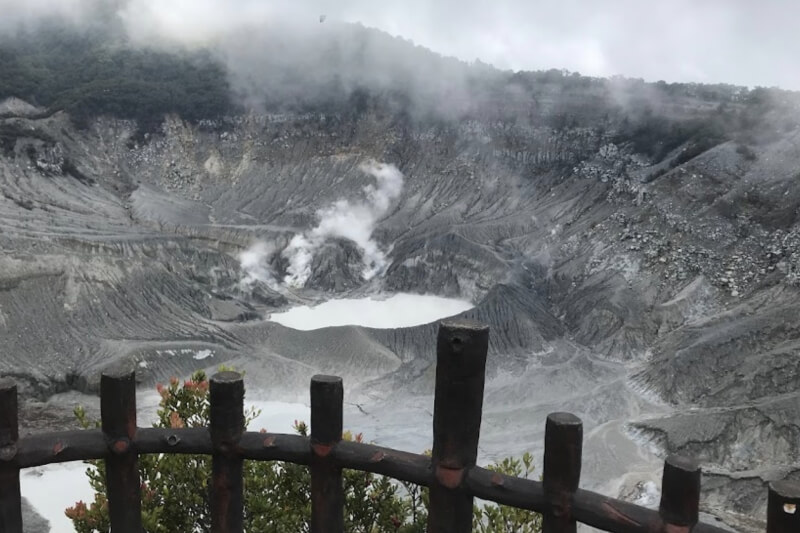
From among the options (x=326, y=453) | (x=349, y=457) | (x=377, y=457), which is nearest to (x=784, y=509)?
(x=377, y=457)

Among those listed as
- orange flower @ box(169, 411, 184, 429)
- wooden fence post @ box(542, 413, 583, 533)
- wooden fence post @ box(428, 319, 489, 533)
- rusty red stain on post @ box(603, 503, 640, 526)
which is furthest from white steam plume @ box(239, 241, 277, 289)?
rusty red stain on post @ box(603, 503, 640, 526)

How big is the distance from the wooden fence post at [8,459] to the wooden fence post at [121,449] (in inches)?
15.8

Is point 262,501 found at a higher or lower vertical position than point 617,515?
lower

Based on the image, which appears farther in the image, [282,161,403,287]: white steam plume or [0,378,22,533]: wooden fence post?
[282,161,403,287]: white steam plume

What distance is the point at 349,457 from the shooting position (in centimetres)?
346

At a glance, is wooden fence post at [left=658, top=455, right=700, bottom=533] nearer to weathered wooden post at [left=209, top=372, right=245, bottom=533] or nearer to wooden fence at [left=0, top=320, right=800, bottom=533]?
wooden fence at [left=0, top=320, right=800, bottom=533]

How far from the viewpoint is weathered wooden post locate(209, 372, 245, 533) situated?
356 centimetres

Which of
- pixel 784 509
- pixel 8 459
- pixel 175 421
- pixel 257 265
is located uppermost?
pixel 784 509

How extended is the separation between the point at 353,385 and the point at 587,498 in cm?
2802

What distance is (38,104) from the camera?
57.6 meters

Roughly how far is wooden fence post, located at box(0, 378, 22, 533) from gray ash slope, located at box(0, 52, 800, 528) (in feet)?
60.1

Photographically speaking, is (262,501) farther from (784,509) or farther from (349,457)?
(784,509)

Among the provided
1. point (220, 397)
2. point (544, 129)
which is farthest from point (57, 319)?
point (544, 129)

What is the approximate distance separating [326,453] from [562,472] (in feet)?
3.55
